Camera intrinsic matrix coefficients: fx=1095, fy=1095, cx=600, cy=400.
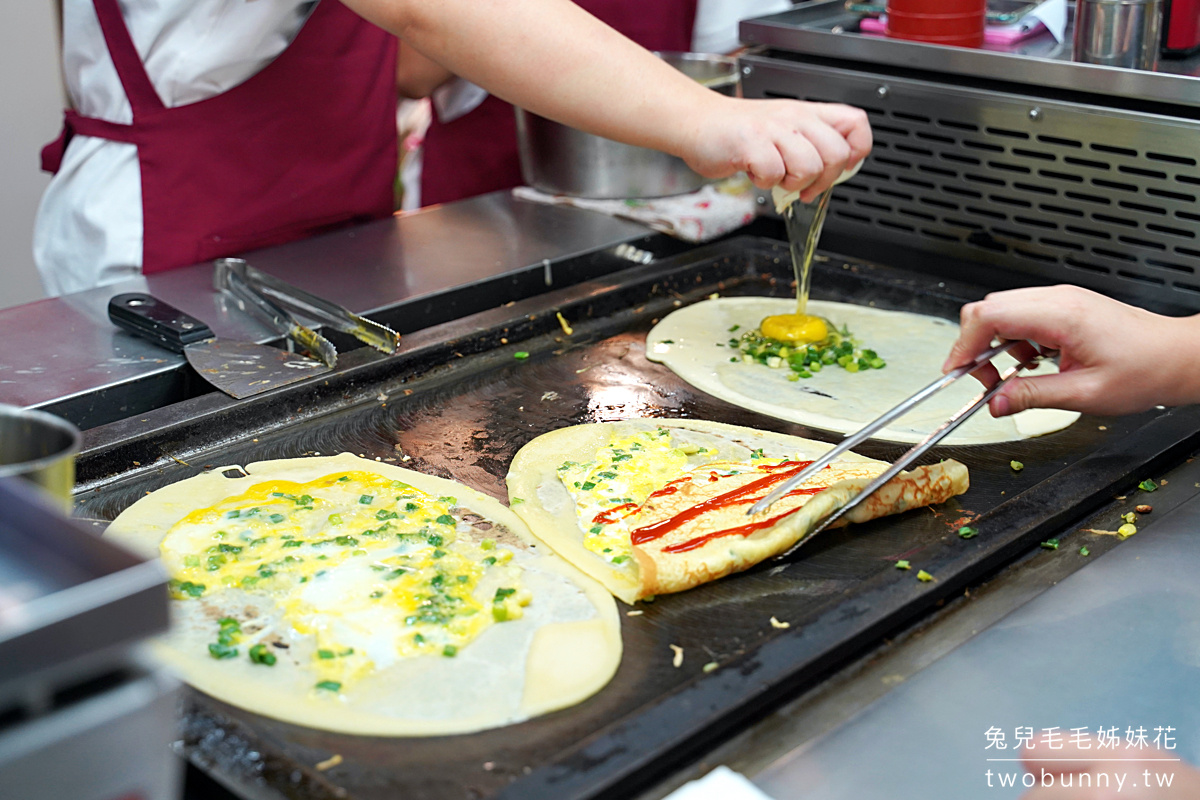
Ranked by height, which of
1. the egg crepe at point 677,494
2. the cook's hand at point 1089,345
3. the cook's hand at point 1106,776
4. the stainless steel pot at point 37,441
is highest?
the stainless steel pot at point 37,441

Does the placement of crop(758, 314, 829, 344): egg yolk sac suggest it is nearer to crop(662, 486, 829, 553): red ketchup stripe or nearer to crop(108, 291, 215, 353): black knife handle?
crop(662, 486, 829, 553): red ketchup stripe

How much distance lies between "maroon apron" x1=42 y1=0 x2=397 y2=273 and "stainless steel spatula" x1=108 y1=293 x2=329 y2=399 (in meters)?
0.41

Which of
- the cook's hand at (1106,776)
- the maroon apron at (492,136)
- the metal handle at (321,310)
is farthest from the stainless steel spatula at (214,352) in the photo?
the maroon apron at (492,136)

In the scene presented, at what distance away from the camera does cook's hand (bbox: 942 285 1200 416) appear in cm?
153

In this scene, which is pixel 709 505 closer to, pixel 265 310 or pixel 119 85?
pixel 265 310

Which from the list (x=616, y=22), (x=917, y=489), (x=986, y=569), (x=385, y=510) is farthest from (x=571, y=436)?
(x=616, y=22)

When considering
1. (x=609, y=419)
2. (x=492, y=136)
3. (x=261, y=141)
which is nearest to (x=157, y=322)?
(x=261, y=141)

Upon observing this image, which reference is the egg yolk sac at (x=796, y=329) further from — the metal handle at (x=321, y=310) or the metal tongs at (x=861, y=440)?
the metal handle at (x=321, y=310)

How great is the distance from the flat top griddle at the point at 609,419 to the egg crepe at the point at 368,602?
0.12ft

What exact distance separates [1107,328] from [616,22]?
6.47 feet

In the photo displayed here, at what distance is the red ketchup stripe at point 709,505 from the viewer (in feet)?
4.78

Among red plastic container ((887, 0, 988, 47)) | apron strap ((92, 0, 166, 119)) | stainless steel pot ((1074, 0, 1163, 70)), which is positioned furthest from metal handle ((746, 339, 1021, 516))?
apron strap ((92, 0, 166, 119))

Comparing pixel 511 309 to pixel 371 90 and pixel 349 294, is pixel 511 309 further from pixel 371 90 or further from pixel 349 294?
pixel 371 90

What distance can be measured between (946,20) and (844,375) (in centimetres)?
78
